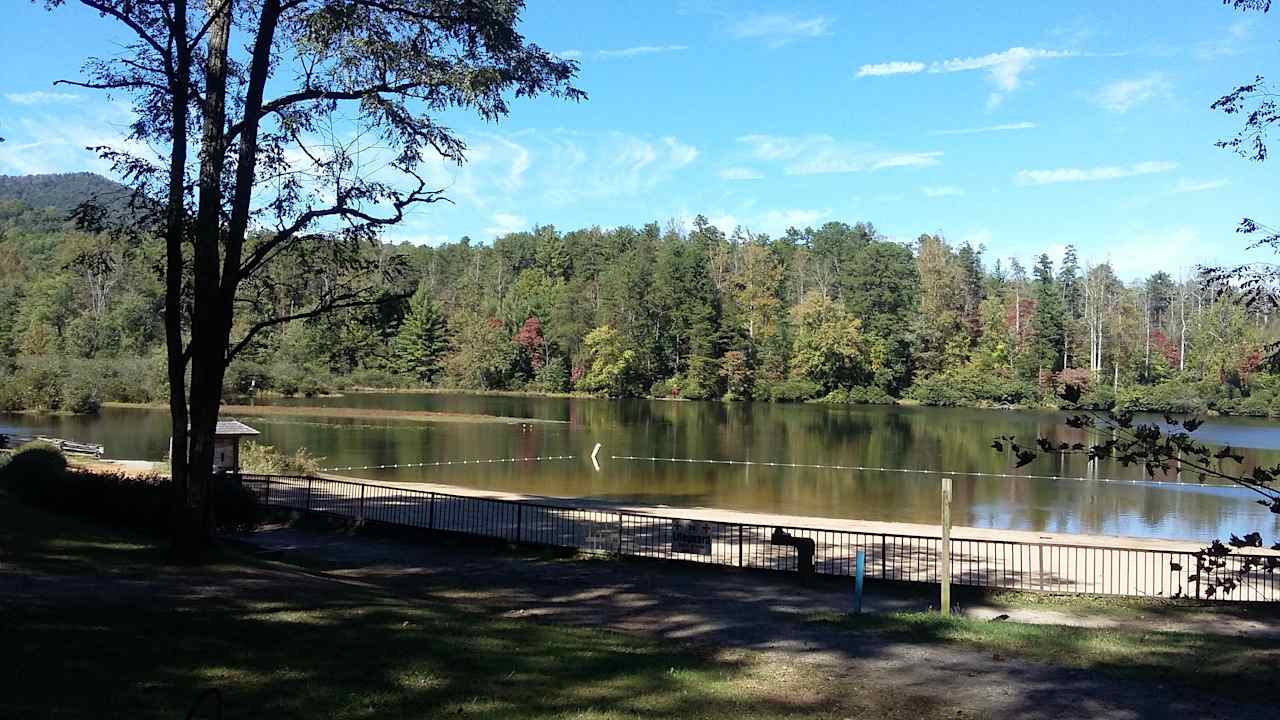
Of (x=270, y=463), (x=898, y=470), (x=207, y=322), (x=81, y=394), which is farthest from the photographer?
(x=81, y=394)

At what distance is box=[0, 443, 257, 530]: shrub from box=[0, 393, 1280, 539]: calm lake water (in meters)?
16.6

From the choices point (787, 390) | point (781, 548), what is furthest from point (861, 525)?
point (787, 390)

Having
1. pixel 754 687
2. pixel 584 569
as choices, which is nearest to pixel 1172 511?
pixel 584 569

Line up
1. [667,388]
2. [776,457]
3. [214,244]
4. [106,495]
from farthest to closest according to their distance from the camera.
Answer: [667,388] < [776,457] < [106,495] < [214,244]

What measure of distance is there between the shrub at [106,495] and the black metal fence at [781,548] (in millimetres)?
2001

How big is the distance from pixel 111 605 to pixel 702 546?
10536mm

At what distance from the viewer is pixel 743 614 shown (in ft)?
42.3

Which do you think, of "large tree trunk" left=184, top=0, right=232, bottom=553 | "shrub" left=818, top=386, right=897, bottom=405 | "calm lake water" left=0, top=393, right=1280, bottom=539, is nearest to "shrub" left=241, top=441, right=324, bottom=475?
"calm lake water" left=0, top=393, right=1280, bottom=539

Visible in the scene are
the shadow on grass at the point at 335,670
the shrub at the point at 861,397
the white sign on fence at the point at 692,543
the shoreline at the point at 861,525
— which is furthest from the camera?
the shrub at the point at 861,397

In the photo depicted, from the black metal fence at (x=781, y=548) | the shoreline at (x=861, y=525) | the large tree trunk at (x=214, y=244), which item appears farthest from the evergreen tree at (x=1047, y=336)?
the large tree trunk at (x=214, y=244)

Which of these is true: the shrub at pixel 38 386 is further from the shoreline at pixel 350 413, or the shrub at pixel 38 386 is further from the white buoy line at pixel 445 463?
the white buoy line at pixel 445 463

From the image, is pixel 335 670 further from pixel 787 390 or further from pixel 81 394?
pixel 787 390

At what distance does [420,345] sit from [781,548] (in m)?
101

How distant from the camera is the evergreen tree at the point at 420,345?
116 m
